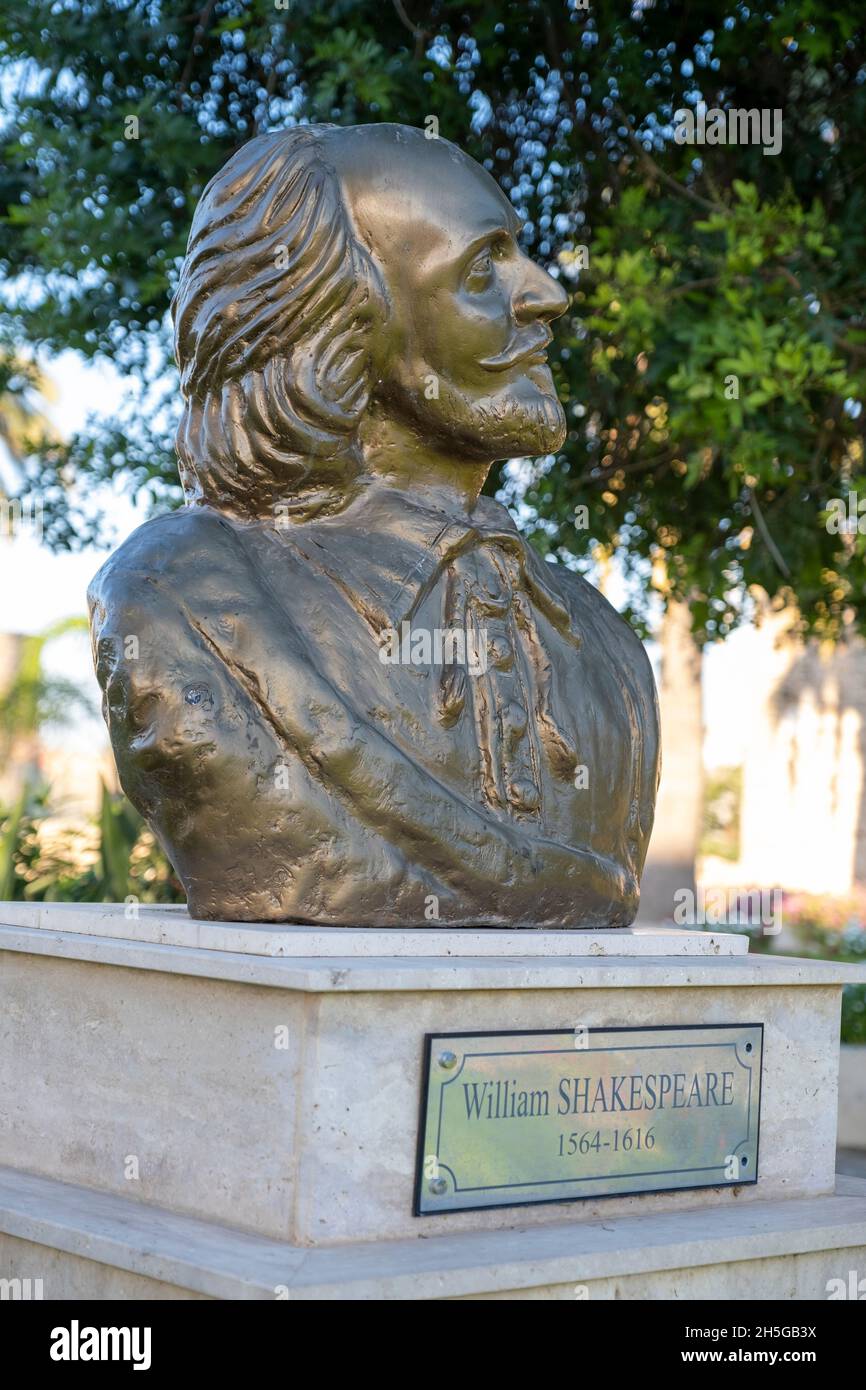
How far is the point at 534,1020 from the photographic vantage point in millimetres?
3367

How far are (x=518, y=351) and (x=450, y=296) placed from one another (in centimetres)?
20

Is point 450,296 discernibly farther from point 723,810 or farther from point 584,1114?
point 723,810

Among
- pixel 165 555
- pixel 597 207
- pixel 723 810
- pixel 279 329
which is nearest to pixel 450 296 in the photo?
pixel 279 329

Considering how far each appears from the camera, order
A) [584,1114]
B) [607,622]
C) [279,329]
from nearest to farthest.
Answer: [584,1114] < [279,329] < [607,622]

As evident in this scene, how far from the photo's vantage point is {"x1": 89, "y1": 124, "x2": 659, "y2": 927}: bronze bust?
3.51 metres

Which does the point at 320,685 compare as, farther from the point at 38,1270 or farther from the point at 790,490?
the point at 790,490

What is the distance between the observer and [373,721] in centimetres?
365

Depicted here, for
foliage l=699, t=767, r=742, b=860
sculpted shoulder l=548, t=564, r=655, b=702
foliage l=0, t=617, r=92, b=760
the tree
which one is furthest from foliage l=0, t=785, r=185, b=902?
foliage l=699, t=767, r=742, b=860

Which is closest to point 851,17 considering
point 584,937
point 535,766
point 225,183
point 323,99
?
point 323,99

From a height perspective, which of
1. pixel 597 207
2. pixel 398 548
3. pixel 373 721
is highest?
pixel 597 207

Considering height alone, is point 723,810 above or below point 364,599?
above

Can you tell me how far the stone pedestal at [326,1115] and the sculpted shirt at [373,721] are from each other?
0.54 ft

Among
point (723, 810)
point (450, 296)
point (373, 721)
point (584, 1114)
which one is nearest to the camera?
point (584, 1114)

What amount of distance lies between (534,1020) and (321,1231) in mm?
581
